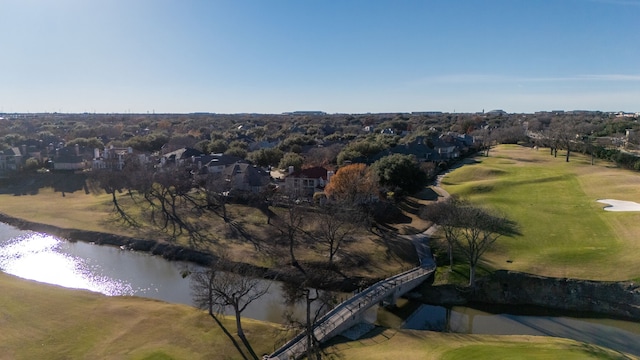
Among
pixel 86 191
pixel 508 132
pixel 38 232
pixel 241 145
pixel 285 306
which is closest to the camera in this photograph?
pixel 285 306

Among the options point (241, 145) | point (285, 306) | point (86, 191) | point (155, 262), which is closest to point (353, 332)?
point (285, 306)

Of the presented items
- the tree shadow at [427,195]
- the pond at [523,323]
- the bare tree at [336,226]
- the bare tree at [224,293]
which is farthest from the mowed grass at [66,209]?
the tree shadow at [427,195]

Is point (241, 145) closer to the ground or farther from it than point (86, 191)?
farther from it

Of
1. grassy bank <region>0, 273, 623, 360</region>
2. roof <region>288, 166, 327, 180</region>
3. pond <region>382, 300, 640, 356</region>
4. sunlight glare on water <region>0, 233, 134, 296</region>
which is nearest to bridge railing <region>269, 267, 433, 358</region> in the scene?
grassy bank <region>0, 273, 623, 360</region>

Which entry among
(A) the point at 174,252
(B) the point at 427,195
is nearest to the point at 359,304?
(A) the point at 174,252

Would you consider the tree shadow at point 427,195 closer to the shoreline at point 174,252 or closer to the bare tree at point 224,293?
the shoreline at point 174,252

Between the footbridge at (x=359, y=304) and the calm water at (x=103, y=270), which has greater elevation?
the footbridge at (x=359, y=304)

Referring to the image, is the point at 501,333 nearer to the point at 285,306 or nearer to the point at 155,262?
the point at 285,306
